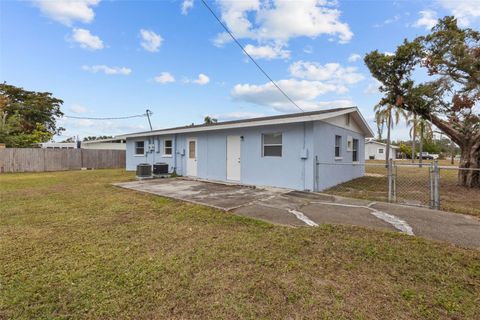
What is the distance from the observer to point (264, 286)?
8.19 feet

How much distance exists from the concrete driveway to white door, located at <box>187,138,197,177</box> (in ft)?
14.4

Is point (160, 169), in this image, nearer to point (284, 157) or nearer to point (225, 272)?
point (284, 157)

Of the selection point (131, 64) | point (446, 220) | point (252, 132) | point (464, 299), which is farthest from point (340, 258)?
point (131, 64)

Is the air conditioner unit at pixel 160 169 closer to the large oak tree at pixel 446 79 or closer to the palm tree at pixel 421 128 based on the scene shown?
the large oak tree at pixel 446 79

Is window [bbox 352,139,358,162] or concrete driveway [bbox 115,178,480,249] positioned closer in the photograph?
concrete driveway [bbox 115,178,480,249]

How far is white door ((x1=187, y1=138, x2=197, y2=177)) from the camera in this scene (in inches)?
464

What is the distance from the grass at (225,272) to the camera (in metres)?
2.15

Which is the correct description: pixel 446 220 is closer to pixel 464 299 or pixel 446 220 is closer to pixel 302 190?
pixel 464 299

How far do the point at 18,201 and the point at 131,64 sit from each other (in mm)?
9765

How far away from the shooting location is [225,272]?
9.12 ft

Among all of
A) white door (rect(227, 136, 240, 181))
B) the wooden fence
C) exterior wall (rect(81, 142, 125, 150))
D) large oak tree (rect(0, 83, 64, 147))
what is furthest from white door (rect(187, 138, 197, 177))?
large oak tree (rect(0, 83, 64, 147))

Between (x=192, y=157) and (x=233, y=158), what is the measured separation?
9.78 feet

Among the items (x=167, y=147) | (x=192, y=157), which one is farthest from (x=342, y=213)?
(x=167, y=147)

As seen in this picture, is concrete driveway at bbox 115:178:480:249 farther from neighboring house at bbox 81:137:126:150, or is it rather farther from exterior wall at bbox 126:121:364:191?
neighboring house at bbox 81:137:126:150
